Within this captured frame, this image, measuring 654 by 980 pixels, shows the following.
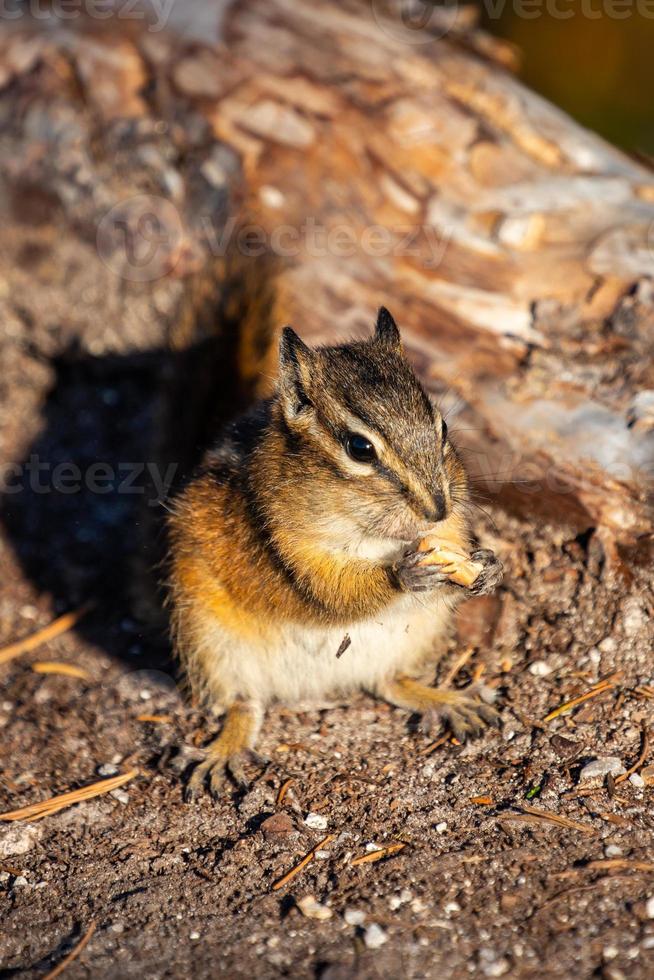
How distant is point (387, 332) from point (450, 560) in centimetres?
76

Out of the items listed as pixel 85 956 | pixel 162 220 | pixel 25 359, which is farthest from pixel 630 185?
pixel 85 956

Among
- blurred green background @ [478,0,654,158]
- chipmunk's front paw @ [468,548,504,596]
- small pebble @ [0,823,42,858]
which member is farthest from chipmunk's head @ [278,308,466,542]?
blurred green background @ [478,0,654,158]

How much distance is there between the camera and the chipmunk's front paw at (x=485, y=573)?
2.94 metres

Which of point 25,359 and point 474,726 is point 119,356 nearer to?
point 25,359

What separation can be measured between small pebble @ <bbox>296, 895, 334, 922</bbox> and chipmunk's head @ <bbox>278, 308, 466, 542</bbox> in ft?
3.13

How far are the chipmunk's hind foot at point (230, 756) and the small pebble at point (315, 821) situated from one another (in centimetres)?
27

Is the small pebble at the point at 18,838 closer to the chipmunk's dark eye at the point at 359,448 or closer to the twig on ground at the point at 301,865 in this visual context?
the twig on ground at the point at 301,865

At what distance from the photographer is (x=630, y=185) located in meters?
4.27

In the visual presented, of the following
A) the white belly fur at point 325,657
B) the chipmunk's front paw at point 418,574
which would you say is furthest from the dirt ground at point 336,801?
the chipmunk's front paw at point 418,574

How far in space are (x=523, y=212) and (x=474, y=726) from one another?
2.20 meters

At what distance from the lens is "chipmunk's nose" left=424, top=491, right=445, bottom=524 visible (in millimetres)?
2596
